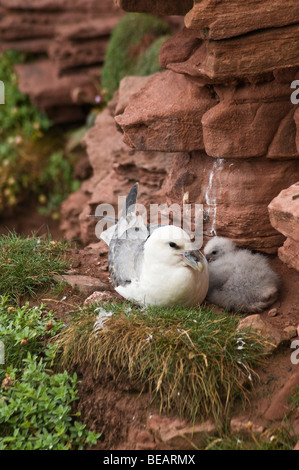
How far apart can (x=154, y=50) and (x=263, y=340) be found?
451cm

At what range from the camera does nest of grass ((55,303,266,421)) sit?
3.35m

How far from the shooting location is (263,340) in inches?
140

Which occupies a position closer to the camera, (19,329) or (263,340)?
(263,340)

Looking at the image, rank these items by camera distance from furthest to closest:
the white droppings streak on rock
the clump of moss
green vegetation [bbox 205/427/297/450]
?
the clump of moss
the white droppings streak on rock
green vegetation [bbox 205/427/297/450]

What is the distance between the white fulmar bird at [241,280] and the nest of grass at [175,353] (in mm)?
372

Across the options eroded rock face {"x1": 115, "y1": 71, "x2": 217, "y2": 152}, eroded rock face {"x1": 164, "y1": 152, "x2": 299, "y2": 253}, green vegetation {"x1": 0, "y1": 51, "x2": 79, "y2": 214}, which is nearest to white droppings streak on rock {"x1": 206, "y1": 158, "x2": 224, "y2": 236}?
eroded rock face {"x1": 164, "y1": 152, "x2": 299, "y2": 253}

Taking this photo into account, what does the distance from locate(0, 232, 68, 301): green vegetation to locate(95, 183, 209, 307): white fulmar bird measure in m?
0.58

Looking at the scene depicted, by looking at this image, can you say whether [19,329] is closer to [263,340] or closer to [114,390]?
[114,390]

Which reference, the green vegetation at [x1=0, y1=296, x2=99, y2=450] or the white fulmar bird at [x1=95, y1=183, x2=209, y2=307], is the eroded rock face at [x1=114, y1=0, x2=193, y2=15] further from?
the green vegetation at [x1=0, y1=296, x2=99, y2=450]

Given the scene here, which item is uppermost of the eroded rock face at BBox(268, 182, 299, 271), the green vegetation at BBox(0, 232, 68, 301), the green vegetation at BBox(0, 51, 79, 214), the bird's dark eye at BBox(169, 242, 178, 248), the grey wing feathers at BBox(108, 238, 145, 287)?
the eroded rock face at BBox(268, 182, 299, 271)

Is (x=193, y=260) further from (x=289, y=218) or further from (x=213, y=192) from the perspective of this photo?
(x=213, y=192)
